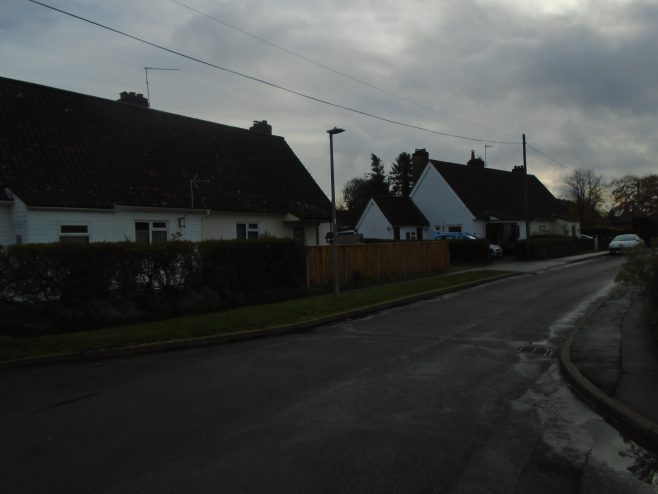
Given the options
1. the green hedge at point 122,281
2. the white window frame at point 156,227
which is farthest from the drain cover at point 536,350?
the white window frame at point 156,227

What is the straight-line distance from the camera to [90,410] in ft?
20.7

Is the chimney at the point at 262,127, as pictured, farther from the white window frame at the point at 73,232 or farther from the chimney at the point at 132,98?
the white window frame at the point at 73,232

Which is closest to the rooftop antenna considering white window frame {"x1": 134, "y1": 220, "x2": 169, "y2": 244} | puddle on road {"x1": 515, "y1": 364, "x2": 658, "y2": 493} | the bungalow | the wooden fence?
white window frame {"x1": 134, "y1": 220, "x2": 169, "y2": 244}

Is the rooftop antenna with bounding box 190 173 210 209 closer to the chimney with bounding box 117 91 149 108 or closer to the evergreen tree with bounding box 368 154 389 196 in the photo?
the chimney with bounding box 117 91 149 108

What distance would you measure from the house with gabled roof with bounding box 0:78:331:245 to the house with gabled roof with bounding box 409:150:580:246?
19432mm


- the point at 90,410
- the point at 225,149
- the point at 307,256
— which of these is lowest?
the point at 90,410

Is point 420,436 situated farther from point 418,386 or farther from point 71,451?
point 71,451

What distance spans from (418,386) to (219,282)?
888 cm

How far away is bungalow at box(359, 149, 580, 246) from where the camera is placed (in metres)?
43.4

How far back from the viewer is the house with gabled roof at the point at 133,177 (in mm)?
16922

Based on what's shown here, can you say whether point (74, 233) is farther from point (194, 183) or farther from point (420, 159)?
point (420, 159)

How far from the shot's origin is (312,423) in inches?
216

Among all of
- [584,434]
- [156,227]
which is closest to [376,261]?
[156,227]

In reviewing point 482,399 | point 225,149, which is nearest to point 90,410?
point 482,399
